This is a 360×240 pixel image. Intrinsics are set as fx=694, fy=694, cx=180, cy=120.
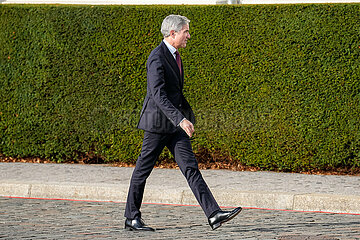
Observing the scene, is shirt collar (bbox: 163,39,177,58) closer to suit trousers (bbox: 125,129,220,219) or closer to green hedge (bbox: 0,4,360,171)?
suit trousers (bbox: 125,129,220,219)

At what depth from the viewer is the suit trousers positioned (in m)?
5.55

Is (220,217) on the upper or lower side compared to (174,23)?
lower

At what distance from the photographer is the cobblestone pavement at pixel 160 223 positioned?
5609 millimetres

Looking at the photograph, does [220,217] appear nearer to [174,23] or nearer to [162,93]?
[162,93]

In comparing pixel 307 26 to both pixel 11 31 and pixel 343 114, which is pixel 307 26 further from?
pixel 11 31

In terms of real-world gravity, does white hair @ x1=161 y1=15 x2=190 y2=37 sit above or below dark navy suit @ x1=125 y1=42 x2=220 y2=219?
above

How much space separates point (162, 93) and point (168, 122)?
0.27 m

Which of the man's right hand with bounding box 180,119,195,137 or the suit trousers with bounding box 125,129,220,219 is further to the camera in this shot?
the suit trousers with bounding box 125,129,220,219

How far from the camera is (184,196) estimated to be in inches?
293

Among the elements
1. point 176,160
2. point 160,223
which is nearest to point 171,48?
point 176,160

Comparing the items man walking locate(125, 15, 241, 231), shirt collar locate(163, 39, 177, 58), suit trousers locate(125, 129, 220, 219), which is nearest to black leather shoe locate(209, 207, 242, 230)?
man walking locate(125, 15, 241, 231)

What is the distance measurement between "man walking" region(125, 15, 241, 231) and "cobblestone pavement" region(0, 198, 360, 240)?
0.24 m

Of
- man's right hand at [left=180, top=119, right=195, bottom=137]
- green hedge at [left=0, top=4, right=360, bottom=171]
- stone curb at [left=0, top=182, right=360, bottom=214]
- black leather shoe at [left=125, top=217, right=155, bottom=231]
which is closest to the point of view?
man's right hand at [left=180, top=119, right=195, bottom=137]

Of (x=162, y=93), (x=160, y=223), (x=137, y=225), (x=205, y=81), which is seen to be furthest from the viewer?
(x=205, y=81)
